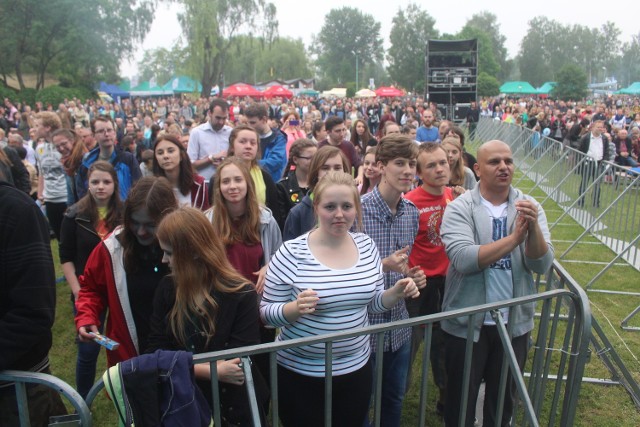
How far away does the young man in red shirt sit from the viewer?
3.93 meters

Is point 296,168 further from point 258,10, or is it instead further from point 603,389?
point 258,10

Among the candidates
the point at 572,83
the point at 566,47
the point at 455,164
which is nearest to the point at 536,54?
the point at 566,47

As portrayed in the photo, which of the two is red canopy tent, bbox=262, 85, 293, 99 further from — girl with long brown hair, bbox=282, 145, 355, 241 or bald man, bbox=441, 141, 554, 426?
bald man, bbox=441, 141, 554, 426

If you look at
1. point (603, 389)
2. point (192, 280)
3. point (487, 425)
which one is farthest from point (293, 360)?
point (603, 389)

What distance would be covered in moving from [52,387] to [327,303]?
1.24 metres

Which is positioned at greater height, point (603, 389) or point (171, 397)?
point (171, 397)

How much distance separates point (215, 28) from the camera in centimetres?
4353

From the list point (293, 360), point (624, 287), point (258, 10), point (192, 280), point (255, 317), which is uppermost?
point (258, 10)

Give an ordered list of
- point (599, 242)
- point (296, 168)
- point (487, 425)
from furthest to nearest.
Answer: point (599, 242), point (296, 168), point (487, 425)

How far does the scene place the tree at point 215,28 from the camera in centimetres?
4247

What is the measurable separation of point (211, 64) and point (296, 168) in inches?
1706

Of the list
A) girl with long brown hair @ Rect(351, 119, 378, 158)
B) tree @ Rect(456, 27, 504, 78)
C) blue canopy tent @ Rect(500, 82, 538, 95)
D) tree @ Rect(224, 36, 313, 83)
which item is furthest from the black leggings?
tree @ Rect(224, 36, 313, 83)

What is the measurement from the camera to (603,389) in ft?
14.8

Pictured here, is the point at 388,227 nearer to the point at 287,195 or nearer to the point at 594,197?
the point at 287,195
